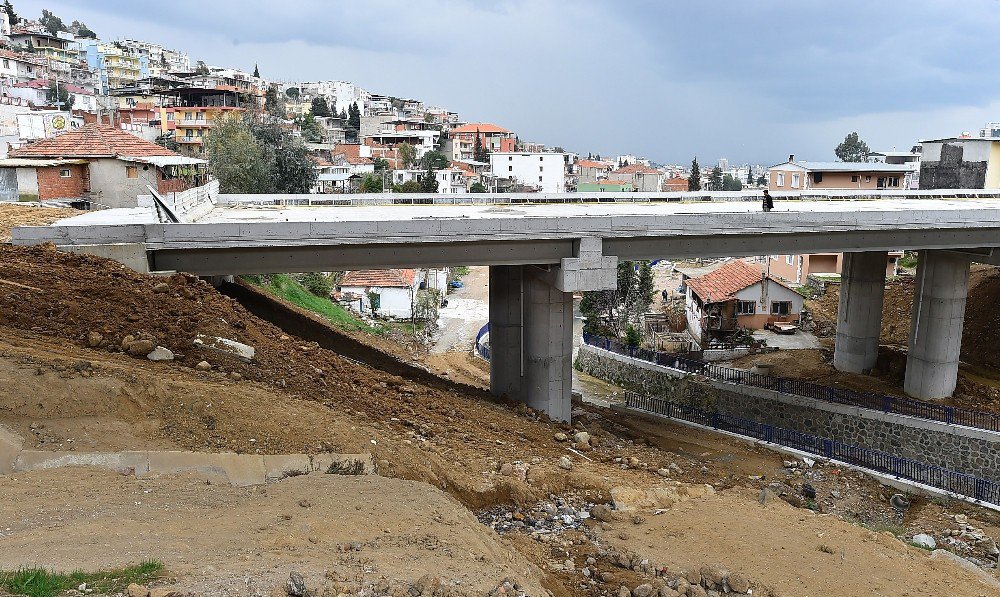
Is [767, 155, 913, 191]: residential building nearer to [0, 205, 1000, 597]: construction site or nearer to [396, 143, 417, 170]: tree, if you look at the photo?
[0, 205, 1000, 597]: construction site

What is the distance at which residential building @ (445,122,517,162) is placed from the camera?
114750 millimetres

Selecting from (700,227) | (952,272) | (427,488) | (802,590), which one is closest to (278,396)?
(427,488)

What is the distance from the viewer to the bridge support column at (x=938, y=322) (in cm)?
2720

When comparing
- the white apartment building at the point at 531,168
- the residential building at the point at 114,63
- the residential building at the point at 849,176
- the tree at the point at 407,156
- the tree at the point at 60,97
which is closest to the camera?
the residential building at the point at 849,176

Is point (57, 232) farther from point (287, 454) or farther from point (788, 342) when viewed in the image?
point (788, 342)

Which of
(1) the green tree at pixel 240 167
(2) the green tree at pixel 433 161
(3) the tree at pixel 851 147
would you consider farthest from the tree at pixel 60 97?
(3) the tree at pixel 851 147

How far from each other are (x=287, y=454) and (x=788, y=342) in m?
30.5

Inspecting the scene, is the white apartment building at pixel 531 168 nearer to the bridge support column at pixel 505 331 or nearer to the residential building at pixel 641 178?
the residential building at pixel 641 178

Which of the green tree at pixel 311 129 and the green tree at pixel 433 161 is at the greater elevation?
the green tree at pixel 311 129

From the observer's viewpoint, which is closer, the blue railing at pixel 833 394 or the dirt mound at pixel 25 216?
the dirt mound at pixel 25 216

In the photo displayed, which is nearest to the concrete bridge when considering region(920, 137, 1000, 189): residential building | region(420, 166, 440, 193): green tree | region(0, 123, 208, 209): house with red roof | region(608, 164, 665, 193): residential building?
region(0, 123, 208, 209): house with red roof

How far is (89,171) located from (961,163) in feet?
169

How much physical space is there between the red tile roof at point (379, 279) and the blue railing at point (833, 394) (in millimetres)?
14278

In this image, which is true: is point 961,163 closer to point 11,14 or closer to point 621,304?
point 621,304
